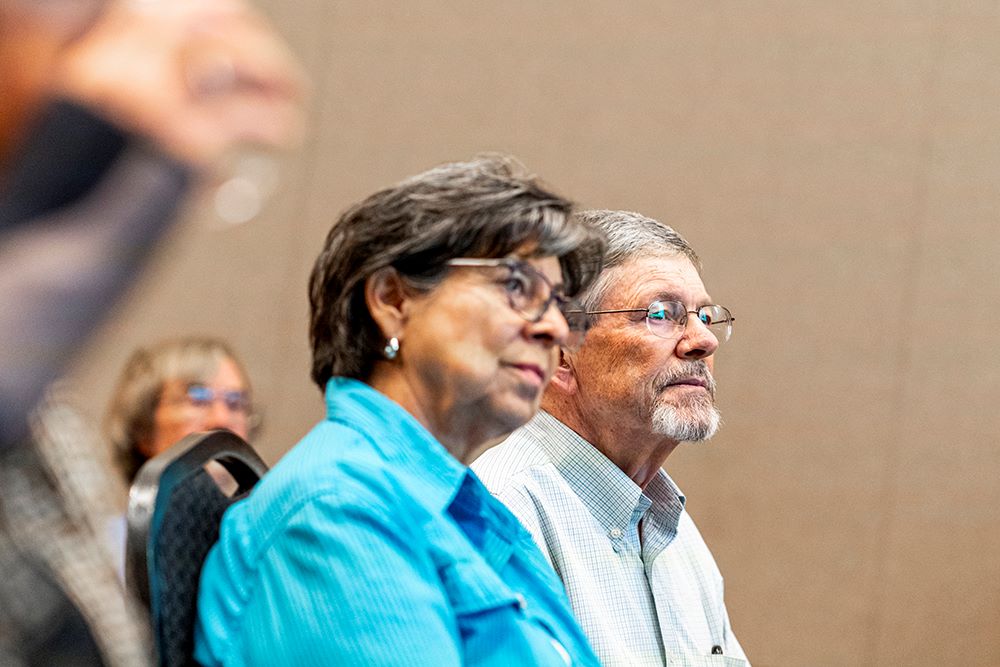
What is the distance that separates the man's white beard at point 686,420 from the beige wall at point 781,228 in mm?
2003

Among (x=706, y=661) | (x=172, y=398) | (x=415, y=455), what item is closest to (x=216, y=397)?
(x=172, y=398)

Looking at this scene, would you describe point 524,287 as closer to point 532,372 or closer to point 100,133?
point 532,372

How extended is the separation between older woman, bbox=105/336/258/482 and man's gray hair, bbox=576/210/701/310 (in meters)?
1.20

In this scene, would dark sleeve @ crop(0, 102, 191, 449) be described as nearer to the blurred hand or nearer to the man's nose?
the blurred hand

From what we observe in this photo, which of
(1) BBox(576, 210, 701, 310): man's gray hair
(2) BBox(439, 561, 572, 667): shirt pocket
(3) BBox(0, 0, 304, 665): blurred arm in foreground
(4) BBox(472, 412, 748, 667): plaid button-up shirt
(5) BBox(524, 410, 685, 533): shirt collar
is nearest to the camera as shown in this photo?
(3) BBox(0, 0, 304, 665): blurred arm in foreground

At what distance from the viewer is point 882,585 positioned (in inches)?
153

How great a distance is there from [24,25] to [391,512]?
2.70 ft

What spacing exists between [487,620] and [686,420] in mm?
842

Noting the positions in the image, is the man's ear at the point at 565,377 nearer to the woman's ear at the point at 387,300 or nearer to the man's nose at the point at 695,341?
the man's nose at the point at 695,341

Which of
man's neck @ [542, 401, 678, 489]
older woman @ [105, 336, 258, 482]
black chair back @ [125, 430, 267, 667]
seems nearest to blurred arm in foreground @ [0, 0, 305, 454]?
black chair back @ [125, 430, 267, 667]

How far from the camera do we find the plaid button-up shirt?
1.82m

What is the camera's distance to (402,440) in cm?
134

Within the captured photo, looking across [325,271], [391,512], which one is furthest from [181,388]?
[391,512]

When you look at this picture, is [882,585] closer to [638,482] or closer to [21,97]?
[638,482]
